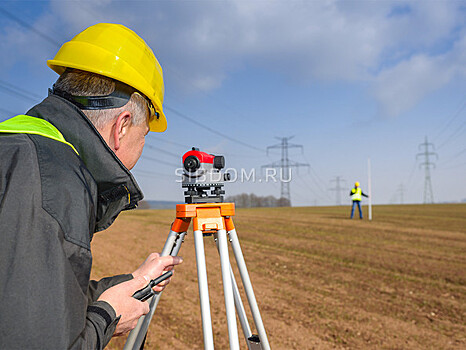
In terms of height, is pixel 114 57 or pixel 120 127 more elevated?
pixel 114 57

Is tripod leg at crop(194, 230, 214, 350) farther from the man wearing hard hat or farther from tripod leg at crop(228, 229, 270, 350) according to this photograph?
the man wearing hard hat

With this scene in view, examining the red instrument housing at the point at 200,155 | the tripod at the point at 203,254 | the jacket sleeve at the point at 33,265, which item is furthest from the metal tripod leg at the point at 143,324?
the jacket sleeve at the point at 33,265

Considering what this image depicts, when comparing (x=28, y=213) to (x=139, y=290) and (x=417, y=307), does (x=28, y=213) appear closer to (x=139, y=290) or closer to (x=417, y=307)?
(x=139, y=290)

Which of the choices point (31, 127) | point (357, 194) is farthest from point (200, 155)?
point (357, 194)

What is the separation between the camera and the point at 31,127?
0.91 m

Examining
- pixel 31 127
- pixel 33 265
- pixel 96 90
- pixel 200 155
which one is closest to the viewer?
pixel 33 265

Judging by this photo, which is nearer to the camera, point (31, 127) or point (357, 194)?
point (31, 127)

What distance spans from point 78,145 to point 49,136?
161 mm

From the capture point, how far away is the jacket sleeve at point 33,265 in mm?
724

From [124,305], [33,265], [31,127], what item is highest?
[31,127]

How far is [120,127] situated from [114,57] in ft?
0.97

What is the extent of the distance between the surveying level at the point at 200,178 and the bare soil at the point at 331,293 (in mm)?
2153

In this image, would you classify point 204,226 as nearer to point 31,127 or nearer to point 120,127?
point 120,127

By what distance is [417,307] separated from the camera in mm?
4645
